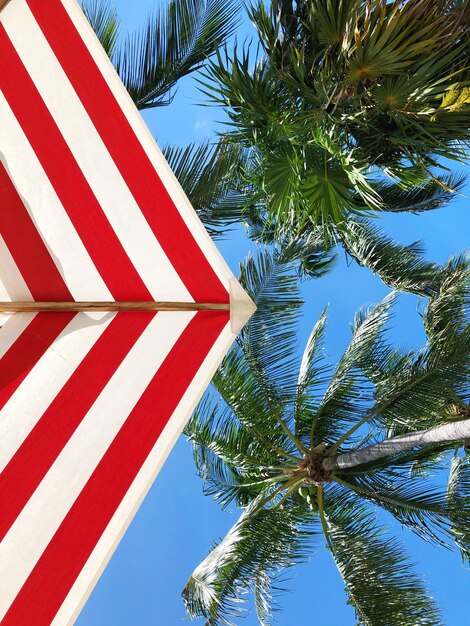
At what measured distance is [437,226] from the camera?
21.3 m

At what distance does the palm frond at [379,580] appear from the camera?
659cm

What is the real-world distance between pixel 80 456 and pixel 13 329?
0.64m

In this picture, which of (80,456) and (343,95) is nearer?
(80,456)

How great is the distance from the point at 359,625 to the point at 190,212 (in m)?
6.25

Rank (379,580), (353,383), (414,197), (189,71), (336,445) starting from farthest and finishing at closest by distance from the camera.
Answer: (414,197) → (353,383) → (336,445) → (379,580) → (189,71)

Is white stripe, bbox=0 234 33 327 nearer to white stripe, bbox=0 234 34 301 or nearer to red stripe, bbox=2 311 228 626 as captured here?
white stripe, bbox=0 234 34 301

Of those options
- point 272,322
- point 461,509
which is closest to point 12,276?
point 272,322

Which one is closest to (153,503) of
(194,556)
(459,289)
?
(194,556)

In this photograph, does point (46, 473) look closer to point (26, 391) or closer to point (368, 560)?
point (26, 391)

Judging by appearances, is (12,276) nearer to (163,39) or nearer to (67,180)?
(67,180)

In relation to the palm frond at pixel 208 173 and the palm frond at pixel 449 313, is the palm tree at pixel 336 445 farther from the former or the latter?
the palm frond at pixel 208 173

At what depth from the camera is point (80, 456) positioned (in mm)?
2146

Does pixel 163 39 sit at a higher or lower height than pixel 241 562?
higher

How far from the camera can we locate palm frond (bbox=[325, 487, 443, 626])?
659 cm
